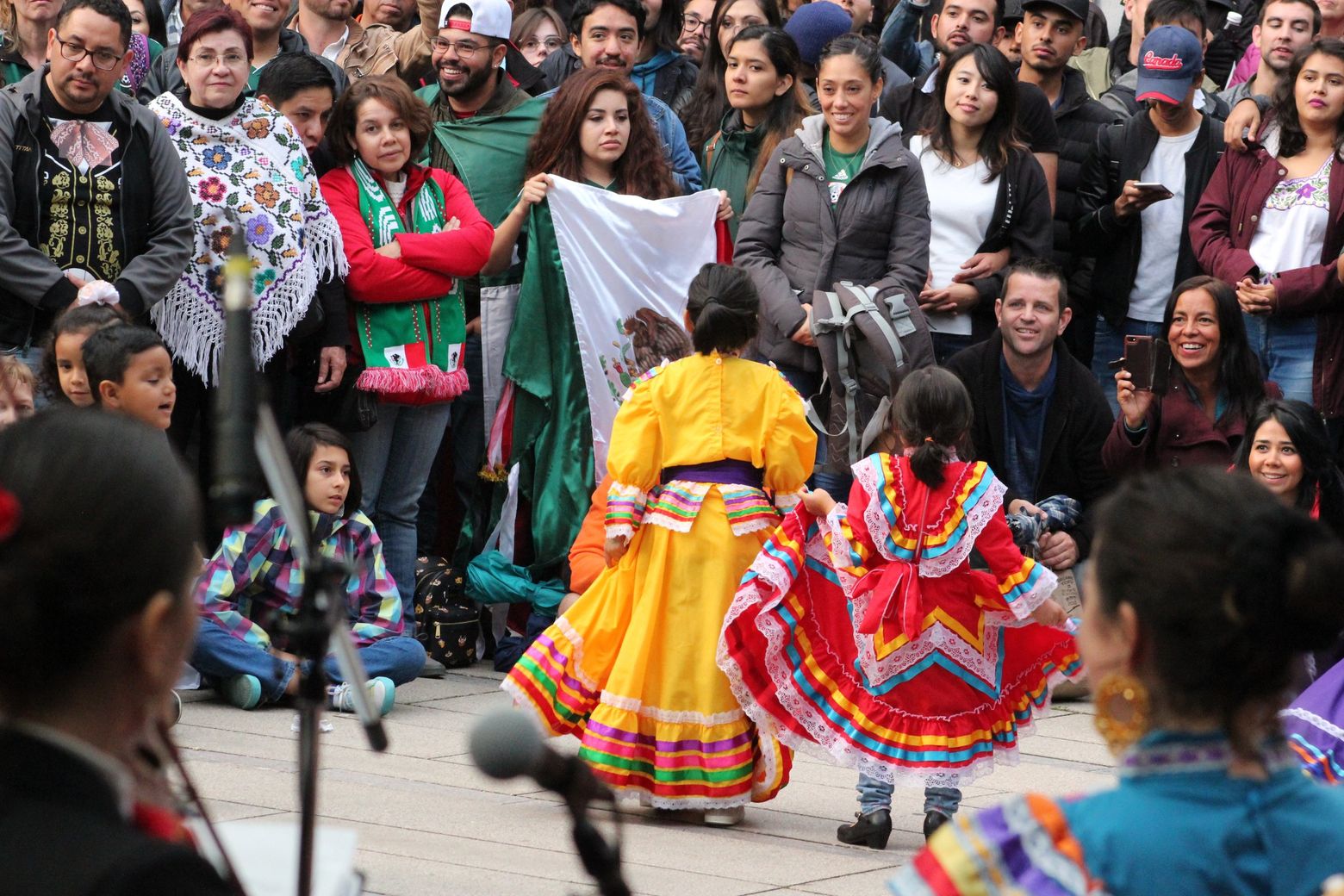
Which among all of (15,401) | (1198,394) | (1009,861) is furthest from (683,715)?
(1009,861)

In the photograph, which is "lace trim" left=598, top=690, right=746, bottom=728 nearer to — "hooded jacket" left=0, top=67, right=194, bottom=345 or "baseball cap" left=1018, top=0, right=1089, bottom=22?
"hooded jacket" left=0, top=67, right=194, bottom=345

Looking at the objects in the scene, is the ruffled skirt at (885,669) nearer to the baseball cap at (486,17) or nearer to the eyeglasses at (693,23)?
the baseball cap at (486,17)

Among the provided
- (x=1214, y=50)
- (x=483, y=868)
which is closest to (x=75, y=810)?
(x=483, y=868)

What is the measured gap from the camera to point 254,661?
6410 millimetres

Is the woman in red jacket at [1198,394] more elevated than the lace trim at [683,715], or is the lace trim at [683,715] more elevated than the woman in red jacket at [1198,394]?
the woman in red jacket at [1198,394]

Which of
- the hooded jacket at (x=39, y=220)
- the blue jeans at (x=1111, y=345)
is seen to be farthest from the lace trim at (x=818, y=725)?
the blue jeans at (x=1111, y=345)

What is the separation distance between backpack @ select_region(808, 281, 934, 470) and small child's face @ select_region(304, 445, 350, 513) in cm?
171

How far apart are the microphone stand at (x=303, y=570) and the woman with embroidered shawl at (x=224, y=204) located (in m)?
4.97

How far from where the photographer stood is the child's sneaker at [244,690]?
6.41 meters

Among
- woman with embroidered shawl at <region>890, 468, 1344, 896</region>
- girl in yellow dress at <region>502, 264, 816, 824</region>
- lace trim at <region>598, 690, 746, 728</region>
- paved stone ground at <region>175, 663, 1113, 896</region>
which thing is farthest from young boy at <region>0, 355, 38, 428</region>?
woman with embroidered shawl at <region>890, 468, 1344, 896</region>

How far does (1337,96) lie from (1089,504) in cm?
187

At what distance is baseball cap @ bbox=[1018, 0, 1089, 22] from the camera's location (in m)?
8.31

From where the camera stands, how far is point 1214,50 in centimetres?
965

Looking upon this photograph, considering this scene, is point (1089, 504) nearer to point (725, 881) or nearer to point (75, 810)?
point (725, 881)
